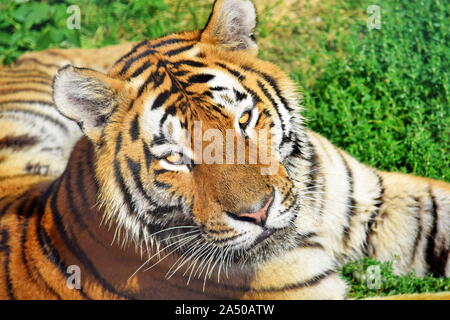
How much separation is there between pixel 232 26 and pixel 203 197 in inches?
15.6

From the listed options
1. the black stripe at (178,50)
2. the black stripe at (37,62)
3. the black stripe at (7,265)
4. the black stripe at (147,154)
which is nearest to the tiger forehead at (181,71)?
the black stripe at (178,50)

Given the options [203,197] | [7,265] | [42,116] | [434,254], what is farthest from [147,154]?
[434,254]

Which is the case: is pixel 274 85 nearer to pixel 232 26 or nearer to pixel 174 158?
pixel 232 26

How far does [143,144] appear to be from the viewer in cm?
150

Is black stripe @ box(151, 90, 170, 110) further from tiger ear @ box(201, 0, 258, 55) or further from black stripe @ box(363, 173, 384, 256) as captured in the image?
black stripe @ box(363, 173, 384, 256)

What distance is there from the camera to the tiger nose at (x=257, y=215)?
140cm

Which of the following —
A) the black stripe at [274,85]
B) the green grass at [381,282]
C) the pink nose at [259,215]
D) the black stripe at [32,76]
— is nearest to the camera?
the pink nose at [259,215]

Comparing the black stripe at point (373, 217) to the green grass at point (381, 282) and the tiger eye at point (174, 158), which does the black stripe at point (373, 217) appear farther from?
the tiger eye at point (174, 158)

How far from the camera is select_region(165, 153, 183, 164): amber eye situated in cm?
146

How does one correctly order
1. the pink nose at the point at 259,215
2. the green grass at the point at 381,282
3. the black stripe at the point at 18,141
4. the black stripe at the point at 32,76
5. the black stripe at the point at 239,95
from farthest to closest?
the black stripe at the point at 32,76 < the black stripe at the point at 18,141 < the green grass at the point at 381,282 < the black stripe at the point at 239,95 < the pink nose at the point at 259,215

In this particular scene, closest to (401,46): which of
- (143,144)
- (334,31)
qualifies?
(334,31)

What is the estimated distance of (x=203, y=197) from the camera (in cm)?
145

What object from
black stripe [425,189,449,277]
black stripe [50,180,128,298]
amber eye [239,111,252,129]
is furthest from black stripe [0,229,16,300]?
black stripe [425,189,449,277]
